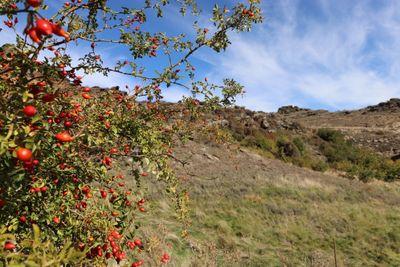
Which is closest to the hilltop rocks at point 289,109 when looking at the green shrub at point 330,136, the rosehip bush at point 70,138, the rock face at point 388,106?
the rock face at point 388,106

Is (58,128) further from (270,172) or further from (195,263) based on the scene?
(270,172)

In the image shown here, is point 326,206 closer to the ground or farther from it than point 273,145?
closer to the ground

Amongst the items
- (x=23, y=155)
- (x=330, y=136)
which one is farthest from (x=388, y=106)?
(x=23, y=155)

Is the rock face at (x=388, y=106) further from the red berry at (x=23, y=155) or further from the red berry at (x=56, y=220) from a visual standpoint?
the red berry at (x=23, y=155)

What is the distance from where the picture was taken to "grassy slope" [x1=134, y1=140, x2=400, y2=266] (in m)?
9.93

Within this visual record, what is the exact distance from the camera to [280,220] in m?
13.8

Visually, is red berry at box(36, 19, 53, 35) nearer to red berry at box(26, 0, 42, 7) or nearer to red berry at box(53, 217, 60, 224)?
red berry at box(26, 0, 42, 7)

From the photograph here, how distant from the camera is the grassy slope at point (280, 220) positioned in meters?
9.93

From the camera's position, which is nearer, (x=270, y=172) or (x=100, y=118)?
(x=100, y=118)

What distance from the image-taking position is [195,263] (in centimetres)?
843

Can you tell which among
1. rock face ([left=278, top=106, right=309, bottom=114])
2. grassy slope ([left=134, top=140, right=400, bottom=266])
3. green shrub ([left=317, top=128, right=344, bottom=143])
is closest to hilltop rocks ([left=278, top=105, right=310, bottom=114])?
rock face ([left=278, top=106, right=309, bottom=114])

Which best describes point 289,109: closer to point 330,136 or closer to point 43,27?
point 330,136

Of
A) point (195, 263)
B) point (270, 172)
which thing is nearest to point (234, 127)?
point (270, 172)

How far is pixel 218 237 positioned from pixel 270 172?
35.3 ft
